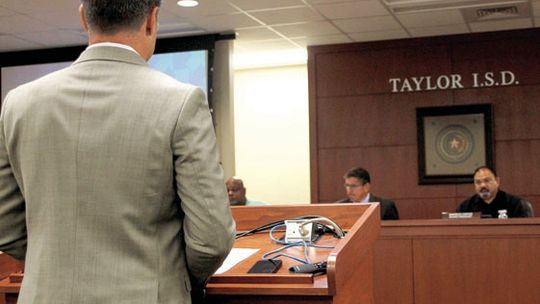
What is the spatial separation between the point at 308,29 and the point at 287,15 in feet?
2.32

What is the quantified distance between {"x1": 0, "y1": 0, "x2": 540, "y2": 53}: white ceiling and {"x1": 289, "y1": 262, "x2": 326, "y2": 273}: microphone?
5393 mm

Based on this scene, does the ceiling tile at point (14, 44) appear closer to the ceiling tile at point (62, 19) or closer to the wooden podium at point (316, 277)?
the ceiling tile at point (62, 19)

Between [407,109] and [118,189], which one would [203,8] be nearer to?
[407,109]

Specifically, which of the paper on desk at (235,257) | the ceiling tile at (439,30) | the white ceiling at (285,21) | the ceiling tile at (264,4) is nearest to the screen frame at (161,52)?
the white ceiling at (285,21)

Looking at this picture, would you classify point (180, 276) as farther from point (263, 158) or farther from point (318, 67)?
point (263, 158)

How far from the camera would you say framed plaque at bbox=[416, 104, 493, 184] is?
27.9ft

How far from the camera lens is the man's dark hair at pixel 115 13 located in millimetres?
1586

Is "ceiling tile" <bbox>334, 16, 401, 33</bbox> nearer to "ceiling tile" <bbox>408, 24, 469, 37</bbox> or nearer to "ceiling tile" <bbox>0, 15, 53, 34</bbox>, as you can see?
"ceiling tile" <bbox>408, 24, 469, 37</bbox>

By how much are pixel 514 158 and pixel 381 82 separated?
5.52 feet

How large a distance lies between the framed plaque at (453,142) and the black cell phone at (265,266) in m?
6.96

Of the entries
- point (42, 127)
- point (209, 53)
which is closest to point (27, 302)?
point (42, 127)

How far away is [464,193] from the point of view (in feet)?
28.0

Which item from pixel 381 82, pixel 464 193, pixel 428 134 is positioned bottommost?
pixel 464 193

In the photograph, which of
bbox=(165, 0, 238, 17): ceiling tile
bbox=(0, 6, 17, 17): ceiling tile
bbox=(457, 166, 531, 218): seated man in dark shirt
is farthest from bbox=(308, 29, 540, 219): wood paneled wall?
bbox=(0, 6, 17, 17): ceiling tile
